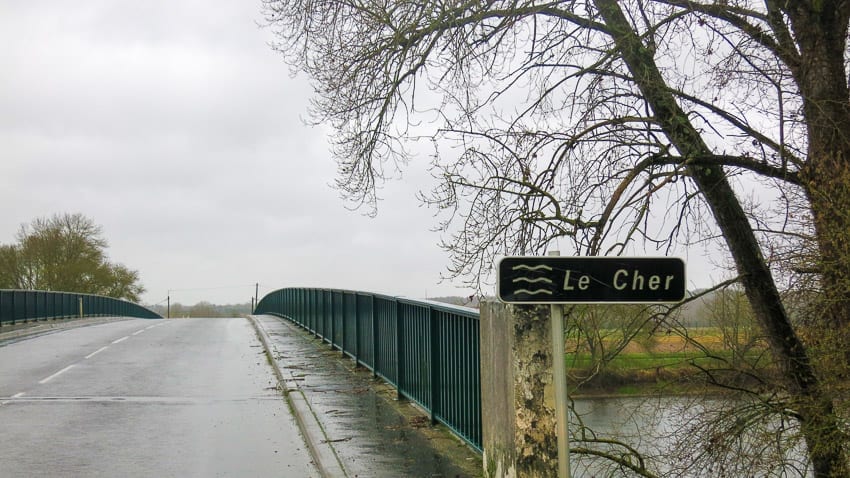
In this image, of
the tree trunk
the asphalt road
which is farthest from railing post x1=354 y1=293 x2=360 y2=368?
the tree trunk

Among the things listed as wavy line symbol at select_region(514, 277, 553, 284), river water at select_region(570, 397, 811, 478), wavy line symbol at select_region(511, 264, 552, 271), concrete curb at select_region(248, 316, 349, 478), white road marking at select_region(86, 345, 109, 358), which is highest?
wavy line symbol at select_region(511, 264, 552, 271)

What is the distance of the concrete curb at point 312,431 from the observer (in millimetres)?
7297

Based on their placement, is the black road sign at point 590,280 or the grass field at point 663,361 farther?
the grass field at point 663,361

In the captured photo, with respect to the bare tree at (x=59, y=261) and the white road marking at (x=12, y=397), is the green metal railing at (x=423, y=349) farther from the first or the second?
the bare tree at (x=59, y=261)

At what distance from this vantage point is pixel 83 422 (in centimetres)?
1023

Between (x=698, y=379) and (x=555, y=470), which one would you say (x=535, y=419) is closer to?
(x=555, y=470)

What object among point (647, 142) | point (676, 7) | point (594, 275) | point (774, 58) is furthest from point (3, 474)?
point (774, 58)

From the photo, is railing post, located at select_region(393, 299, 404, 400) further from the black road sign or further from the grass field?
the black road sign

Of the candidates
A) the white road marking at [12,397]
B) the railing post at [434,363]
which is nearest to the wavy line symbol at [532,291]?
the railing post at [434,363]

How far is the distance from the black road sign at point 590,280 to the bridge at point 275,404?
8.74ft

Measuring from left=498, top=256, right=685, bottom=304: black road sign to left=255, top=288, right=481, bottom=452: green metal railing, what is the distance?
2626mm

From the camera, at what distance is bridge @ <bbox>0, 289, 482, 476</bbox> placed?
7.70m

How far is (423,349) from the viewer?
9320 millimetres

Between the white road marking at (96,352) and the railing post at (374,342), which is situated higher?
the railing post at (374,342)
